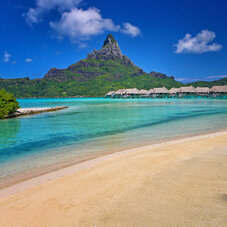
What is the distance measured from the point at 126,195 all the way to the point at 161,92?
7324cm

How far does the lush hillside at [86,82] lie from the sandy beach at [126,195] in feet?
417

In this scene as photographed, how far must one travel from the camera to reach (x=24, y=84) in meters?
151

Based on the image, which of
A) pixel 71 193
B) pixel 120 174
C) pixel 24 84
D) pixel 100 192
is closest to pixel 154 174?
pixel 120 174

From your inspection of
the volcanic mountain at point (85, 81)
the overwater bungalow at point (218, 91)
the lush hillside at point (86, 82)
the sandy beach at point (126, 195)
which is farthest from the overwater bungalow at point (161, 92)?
the sandy beach at point (126, 195)

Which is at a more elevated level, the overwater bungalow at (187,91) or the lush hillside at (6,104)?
the overwater bungalow at (187,91)

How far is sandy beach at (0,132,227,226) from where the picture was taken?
2.67 metres

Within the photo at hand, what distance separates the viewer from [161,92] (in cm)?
7331

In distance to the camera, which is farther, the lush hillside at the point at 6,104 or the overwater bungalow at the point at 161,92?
the overwater bungalow at the point at 161,92

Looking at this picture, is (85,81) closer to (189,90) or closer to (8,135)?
(189,90)

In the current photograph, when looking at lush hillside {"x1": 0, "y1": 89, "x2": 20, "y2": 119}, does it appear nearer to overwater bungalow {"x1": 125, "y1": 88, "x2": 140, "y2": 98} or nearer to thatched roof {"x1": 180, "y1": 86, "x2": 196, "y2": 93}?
thatched roof {"x1": 180, "y1": 86, "x2": 196, "y2": 93}

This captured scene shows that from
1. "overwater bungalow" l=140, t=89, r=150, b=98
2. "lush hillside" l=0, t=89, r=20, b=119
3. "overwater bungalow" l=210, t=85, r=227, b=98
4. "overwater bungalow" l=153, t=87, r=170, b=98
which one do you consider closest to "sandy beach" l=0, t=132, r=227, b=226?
"lush hillside" l=0, t=89, r=20, b=119

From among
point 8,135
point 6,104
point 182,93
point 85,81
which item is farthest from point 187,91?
point 85,81

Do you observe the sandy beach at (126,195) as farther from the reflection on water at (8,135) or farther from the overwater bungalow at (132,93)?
the overwater bungalow at (132,93)

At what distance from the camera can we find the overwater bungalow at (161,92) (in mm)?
73387
